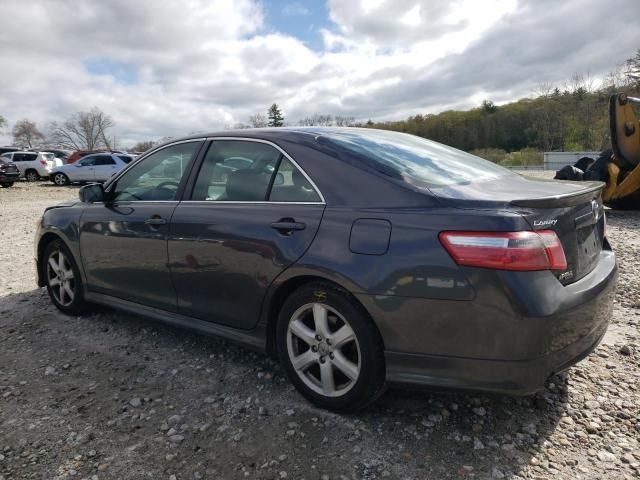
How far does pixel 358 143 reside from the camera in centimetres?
288

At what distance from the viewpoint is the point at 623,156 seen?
9.69 metres

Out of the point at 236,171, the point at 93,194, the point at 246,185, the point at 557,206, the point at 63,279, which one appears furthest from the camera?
the point at 63,279

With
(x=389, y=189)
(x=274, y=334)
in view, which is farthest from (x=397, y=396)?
(x=389, y=189)

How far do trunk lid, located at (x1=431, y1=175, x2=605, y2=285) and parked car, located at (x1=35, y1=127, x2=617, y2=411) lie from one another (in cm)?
1

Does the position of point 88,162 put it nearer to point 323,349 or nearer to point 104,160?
point 104,160

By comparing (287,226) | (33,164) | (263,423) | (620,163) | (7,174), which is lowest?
(263,423)

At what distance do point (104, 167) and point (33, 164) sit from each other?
5474mm

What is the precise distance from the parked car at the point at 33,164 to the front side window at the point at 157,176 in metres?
24.3

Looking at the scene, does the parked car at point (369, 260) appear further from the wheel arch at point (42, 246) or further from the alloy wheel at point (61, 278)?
the wheel arch at point (42, 246)

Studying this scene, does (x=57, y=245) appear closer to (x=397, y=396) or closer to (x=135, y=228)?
(x=135, y=228)

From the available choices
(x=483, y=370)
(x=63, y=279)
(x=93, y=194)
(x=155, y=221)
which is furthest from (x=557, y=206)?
(x=63, y=279)

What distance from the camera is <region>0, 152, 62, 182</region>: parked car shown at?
2489 cm

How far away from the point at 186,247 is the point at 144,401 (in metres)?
0.97

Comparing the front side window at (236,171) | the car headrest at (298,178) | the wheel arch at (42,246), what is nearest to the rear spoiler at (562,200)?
the car headrest at (298,178)
